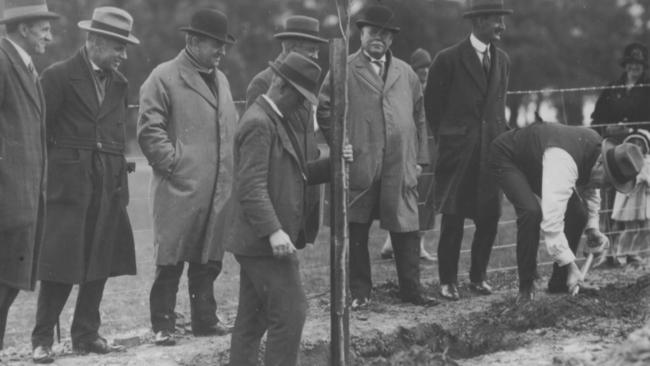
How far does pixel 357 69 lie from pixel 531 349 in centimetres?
250

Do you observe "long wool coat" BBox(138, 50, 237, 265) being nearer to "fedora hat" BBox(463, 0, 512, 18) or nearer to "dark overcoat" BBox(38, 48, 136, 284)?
"dark overcoat" BBox(38, 48, 136, 284)

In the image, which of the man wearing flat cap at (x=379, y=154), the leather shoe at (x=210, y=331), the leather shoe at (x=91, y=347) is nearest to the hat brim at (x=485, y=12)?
the man wearing flat cap at (x=379, y=154)

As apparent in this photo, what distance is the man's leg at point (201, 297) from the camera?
24.3 ft

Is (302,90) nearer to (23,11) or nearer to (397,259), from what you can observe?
(23,11)

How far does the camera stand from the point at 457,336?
25.2 ft

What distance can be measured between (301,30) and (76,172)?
2.17m

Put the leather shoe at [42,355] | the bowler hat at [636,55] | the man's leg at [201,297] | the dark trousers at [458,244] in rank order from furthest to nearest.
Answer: the bowler hat at [636,55]
the dark trousers at [458,244]
the man's leg at [201,297]
the leather shoe at [42,355]

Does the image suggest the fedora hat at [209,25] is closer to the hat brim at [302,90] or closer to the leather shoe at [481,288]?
the hat brim at [302,90]

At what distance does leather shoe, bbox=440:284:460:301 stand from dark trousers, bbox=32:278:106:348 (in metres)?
2.85

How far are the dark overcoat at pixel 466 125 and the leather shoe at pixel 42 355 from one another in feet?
11.0

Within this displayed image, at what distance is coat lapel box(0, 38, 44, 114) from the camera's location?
614cm

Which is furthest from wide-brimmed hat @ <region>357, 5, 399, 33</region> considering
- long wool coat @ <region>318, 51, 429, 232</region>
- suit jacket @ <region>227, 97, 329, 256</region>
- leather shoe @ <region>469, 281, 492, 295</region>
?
suit jacket @ <region>227, 97, 329, 256</region>

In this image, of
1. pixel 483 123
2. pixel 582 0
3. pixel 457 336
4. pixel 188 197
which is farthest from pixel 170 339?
pixel 582 0

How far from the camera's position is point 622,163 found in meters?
7.19
